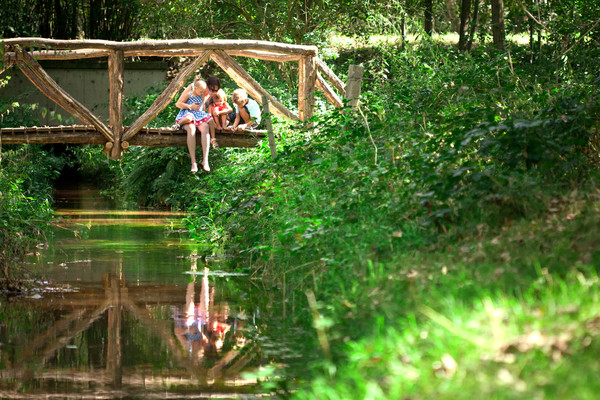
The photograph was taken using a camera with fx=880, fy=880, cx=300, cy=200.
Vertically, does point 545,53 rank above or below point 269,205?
above

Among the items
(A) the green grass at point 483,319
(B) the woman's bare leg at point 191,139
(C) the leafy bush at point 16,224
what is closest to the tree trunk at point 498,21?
(B) the woman's bare leg at point 191,139

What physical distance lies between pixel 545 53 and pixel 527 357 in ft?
72.9

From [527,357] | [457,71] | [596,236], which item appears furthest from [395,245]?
[457,71]

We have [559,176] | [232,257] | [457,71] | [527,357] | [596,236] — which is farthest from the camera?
[457,71]

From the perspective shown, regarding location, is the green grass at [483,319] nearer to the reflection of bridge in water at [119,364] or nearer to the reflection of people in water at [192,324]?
the reflection of bridge in water at [119,364]

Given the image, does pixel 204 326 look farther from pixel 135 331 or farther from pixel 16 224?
pixel 16 224

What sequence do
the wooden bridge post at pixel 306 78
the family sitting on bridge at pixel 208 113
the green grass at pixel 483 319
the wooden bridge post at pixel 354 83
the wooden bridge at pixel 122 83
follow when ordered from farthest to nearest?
the family sitting on bridge at pixel 208 113 → the wooden bridge post at pixel 306 78 → the wooden bridge at pixel 122 83 → the wooden bridge post at pixel 354 83 → the green grass at pixel 483 319

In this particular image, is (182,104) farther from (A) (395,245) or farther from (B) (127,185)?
(A) (395,245)

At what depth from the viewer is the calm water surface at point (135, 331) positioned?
5.22 meters

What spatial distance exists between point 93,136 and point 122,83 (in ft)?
3.00

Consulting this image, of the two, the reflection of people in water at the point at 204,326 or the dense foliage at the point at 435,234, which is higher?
the dense foliage at the point at 435,234

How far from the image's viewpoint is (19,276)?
8.15 meters

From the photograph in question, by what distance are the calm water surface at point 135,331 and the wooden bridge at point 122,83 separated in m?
2.74

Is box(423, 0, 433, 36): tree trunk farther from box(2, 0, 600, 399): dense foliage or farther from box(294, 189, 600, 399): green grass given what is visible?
box(294, 189, 600, 399): green grass
